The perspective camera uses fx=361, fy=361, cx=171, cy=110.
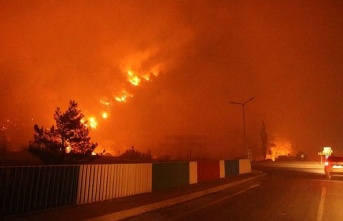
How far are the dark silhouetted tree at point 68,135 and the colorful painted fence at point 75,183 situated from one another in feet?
64.7

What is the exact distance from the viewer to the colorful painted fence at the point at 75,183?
10.5 metres

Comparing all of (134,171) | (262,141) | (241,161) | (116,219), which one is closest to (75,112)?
(241,161)

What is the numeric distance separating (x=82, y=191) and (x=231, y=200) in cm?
674

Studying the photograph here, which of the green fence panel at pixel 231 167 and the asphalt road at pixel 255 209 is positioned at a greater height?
the green fence panel at pixel 231 167

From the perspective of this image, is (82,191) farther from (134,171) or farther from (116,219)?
(134,171)

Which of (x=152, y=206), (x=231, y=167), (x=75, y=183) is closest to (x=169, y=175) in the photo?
(x=152, y=206)

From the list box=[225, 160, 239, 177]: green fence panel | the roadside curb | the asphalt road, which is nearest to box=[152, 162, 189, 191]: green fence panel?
the roadside curb

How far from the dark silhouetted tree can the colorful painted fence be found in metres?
19.7

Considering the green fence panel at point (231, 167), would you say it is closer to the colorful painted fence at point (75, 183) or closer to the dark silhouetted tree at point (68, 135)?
the colorful painted fence at point (75, 183)

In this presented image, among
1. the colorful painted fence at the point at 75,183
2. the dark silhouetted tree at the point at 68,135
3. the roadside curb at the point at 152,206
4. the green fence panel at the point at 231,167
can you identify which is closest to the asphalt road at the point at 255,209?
the roadside curb at the point at 152,206

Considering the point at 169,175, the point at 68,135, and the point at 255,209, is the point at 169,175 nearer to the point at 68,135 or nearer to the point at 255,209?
the point at 255,209

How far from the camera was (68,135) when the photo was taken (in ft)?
127

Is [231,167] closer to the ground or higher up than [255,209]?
higher up

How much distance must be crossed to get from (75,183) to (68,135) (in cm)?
2664
